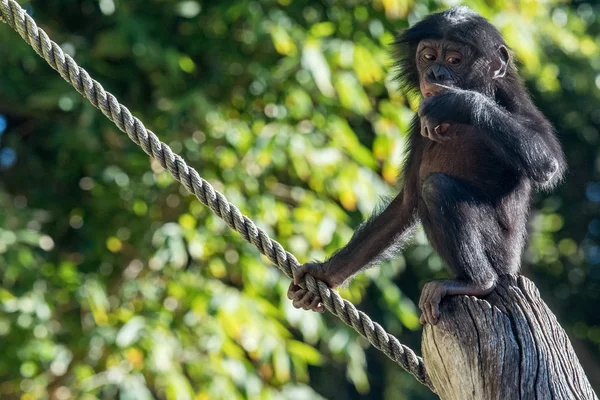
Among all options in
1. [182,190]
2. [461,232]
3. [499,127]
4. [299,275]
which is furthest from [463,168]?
[182,190]

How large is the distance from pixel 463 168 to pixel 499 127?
1.01 feet

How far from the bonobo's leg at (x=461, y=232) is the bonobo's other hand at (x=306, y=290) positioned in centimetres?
59

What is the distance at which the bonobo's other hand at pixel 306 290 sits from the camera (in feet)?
14.0

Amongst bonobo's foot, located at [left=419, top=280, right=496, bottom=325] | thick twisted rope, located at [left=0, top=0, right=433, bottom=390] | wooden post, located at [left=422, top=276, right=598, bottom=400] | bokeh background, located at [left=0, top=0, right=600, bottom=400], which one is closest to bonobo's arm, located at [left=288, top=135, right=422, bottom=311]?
thick twisted rope, located at [left=0, top=0, right=433, bottom=390]

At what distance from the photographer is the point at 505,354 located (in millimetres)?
3125

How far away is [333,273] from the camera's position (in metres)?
4.45

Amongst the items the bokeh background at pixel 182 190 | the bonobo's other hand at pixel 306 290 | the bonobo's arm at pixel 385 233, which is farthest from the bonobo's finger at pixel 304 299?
the bokeh background at pixel 182 190

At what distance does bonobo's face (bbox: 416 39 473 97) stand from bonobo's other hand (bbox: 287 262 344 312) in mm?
976

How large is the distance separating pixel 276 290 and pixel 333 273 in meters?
2.08

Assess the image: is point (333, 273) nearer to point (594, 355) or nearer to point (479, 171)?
point (479, 171)

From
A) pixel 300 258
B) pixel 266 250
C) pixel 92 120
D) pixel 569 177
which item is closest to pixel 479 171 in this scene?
pixel 266 250

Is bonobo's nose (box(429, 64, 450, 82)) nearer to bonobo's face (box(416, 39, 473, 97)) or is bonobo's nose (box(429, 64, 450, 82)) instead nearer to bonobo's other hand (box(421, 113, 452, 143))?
bonobo's face (box(416, 39, 473, 97))

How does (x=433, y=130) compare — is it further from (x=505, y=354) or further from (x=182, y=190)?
(x=182, y=190)

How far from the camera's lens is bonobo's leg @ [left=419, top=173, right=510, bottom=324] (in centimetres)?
371
